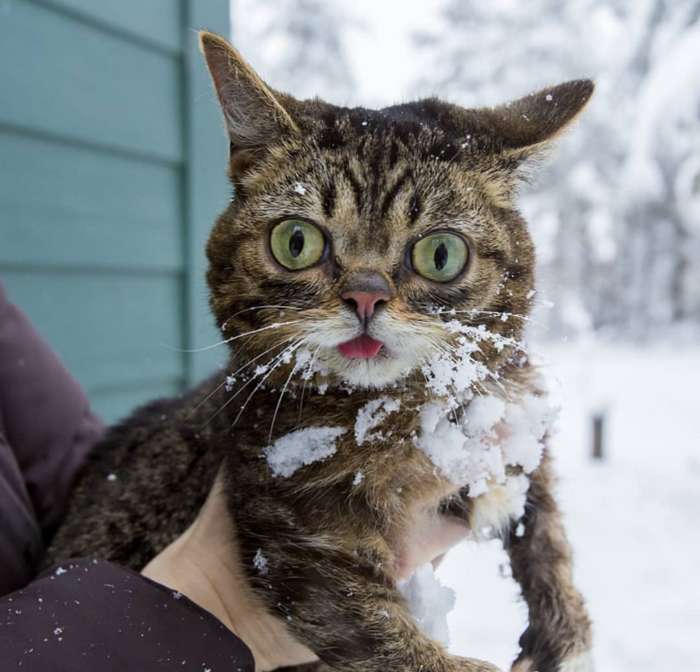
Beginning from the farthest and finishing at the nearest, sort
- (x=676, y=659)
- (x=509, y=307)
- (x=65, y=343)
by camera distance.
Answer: (x=65, y=343)
(x=676, y=659)
(x=509, y=307)

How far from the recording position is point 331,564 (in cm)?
81

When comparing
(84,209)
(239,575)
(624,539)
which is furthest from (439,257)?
(624,539)

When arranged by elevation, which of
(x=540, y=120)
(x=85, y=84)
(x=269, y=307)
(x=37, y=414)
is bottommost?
(x=37, y=414)

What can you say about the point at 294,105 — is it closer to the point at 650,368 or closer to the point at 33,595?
the point at 33,595

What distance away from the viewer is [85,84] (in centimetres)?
191

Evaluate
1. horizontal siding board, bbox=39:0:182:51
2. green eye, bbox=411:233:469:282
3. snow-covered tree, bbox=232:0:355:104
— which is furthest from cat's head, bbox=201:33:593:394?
snow-covered tree, bbox=232:0:355:104

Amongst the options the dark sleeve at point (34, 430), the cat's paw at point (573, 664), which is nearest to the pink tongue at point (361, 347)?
the cat's paw at point (573, 664)

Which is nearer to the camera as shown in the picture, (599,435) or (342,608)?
(342,608)

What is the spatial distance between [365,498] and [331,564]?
9cm

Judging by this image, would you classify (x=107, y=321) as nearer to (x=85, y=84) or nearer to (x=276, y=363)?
(x=85, y=84)

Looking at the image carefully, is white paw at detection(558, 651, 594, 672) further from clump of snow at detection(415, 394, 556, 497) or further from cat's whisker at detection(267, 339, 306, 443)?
cat's whisker at detection(267, 339, 306, 443)

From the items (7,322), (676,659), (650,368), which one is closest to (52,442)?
(7,322)

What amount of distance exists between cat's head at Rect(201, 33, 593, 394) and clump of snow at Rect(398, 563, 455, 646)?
256mm

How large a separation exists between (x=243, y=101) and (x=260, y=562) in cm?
57
